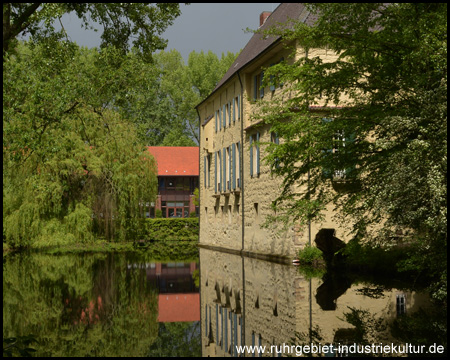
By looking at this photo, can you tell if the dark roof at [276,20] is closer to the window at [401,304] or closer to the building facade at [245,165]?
the building facade at [245,165]

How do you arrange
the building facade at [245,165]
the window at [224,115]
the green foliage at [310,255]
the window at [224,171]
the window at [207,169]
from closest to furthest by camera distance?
the green foliage at [310,255], the building facade at [245,165], the window at [224,171], the window at [224,115], the window at [207,169]

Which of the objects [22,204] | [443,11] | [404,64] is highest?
[443,11]

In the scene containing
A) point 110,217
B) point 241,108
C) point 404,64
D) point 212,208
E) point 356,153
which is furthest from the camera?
point 212,208

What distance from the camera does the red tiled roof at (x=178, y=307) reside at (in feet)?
37.1

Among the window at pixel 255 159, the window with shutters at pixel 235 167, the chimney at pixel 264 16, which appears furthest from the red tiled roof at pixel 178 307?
the chimney at pixel 264 16

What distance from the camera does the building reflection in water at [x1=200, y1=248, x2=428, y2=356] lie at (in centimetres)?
892

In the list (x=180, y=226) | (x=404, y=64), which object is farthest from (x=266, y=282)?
(x=180, y=226)

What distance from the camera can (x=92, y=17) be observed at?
40.2 ft

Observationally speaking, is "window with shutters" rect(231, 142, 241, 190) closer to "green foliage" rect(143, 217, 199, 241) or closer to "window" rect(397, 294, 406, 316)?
"green foliage" rect(143, 217, 199, 241)

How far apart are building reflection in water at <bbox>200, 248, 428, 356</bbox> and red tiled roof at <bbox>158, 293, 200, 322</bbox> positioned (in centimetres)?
19

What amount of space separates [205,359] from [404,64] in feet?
25.2

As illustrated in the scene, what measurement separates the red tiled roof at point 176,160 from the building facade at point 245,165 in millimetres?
18596

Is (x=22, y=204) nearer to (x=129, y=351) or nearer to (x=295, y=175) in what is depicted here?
(x=295, y=175)

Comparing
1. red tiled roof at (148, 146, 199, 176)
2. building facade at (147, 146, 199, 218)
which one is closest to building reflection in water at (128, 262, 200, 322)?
red tiled roof at (148, 146, 199, 176)
